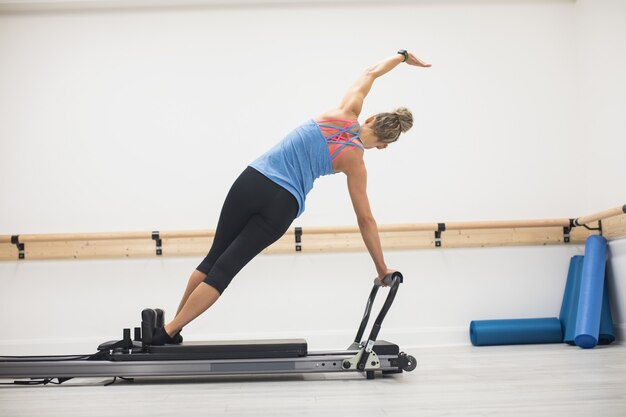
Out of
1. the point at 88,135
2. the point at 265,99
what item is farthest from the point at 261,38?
the point at 88,135

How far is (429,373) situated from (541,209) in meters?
2.57

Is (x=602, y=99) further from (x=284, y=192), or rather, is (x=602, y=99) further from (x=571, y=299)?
(x=284, y=192)

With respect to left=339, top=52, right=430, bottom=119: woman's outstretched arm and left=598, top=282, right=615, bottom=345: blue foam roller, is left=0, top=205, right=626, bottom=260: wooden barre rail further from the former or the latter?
left=339, top=52, right=430, bottom=119: woman's outstretched arm

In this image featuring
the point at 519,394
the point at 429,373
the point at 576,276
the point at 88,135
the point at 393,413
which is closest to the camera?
the point at 393,413

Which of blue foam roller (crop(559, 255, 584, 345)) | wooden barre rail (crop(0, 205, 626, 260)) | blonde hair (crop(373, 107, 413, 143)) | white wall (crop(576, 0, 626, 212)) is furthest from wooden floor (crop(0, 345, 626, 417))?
white wall (crop(576, 0, 626, 212))

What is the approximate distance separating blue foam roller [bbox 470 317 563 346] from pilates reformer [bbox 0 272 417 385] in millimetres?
1845

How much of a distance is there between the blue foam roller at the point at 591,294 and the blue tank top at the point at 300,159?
7.56 ft

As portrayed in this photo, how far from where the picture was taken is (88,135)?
516 cm

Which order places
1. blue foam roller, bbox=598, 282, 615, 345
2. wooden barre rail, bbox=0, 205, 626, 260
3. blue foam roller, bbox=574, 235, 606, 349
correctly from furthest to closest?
wooden barre rail, bbox=0, 205, 626, 260
blue foam roller, bbox=598, 282, 615, 345
blue foam roller, bbox=574, 235, 606, 349

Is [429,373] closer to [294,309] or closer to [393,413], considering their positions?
[393,413]

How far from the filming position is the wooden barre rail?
15.9 ft

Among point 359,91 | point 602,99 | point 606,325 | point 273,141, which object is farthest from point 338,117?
point 602,99

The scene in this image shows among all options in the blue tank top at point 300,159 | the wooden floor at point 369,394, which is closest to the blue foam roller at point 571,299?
the wooden floor at point 369,394

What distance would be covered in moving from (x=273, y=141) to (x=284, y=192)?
234 centimetres
